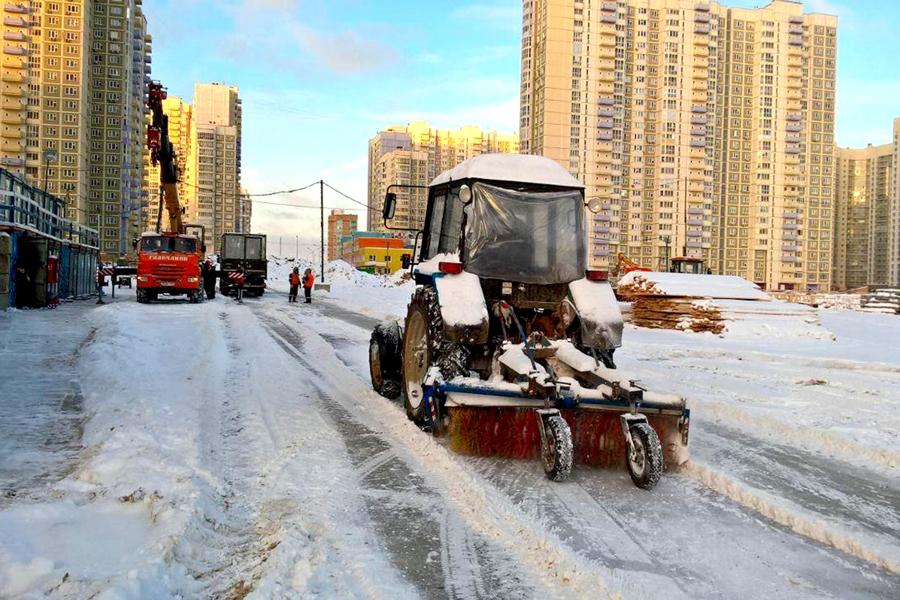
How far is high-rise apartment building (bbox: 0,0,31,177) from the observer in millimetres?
92062

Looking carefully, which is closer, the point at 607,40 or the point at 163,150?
the point at 163,150

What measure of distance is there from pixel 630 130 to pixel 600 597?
96.8m

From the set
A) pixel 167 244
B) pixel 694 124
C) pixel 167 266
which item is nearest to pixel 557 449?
pixel 167 266

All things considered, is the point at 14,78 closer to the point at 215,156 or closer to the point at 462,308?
the point at 215,156

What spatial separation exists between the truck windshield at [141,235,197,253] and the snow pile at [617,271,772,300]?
15258 mm

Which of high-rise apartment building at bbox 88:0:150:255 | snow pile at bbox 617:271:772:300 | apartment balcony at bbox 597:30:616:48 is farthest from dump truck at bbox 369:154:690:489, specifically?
high-rise apartment building at bbox 88:0:150:255

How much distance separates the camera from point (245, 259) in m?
31.2

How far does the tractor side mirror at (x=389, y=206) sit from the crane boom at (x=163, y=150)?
22.7 meters

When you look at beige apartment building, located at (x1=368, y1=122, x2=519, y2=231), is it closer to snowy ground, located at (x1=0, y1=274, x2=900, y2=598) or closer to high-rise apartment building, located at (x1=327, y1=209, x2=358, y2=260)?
high-rise apartment building, located at (x1=327, y1=209, x2=358, y2=260)

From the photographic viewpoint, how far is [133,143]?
114 metres

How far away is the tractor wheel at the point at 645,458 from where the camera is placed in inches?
186

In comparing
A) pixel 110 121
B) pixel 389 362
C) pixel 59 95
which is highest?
pixel 59 95

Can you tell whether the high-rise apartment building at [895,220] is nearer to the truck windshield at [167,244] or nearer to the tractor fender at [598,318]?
the truck windshield at [167,244]

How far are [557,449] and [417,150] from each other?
104m
